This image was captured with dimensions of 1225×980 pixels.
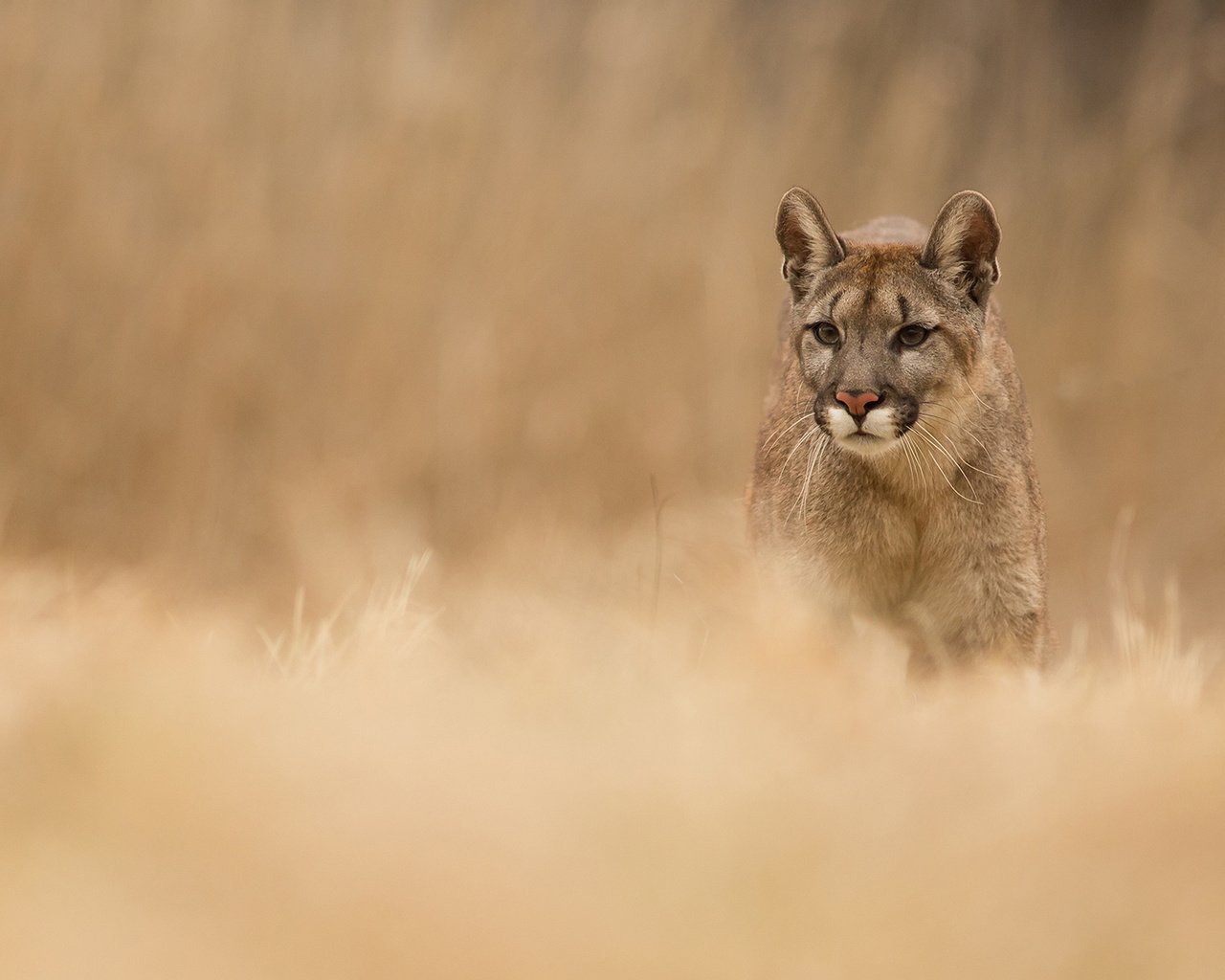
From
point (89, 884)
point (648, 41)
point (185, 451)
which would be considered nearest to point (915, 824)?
point (89, 884)

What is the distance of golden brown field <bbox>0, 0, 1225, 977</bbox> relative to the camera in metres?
1.76

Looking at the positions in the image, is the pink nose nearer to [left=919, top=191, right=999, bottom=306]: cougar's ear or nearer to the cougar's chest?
the cougar's chest

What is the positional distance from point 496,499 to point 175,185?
1799mm

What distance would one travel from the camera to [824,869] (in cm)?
183

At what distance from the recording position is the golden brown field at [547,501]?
176 cm

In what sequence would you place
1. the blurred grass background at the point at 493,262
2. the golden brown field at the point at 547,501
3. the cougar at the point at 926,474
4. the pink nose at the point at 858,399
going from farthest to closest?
the blurred grass background at the point at 493,262
the cougar at the point at 926,474
the pink nose at the point at 858,399
the golden brown field at the point at 547,501

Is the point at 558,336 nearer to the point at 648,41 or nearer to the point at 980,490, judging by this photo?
the point at 648,41

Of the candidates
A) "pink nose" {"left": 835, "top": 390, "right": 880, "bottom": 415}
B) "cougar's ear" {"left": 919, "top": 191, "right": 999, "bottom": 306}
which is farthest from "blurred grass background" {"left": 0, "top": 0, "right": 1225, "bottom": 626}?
"pink nose" {"left": 835, "top": 390, "right": 880, "bottom": 415}

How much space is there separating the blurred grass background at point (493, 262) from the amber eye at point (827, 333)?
6.49ft

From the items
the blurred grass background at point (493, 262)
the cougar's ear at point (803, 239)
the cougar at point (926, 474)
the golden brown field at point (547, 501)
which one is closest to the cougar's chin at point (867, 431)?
the cougar at point (926, 474)

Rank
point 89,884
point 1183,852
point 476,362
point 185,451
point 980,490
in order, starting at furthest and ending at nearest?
point 476,362 < point 185,451 < point 980,490 < point 1183,852 < point 89,884

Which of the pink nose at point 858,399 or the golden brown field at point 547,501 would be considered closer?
the golden brown field at point 547,501

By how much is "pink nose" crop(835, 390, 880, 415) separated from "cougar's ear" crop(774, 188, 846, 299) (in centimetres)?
66

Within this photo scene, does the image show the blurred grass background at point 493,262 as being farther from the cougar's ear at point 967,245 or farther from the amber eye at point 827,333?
the cougar's ear at point 967,245
